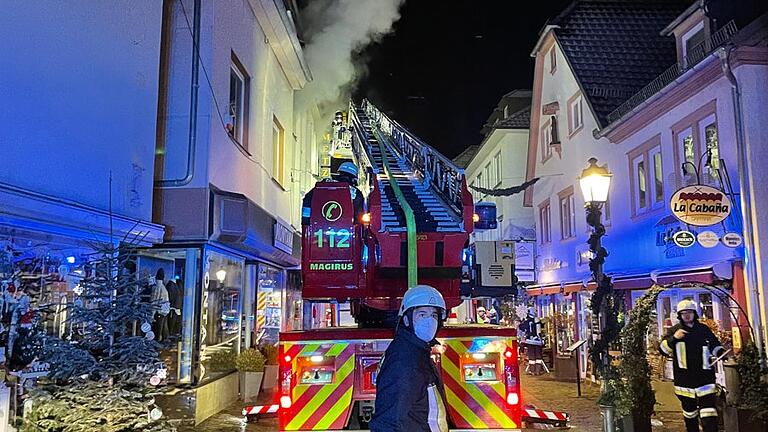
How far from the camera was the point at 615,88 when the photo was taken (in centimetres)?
1712

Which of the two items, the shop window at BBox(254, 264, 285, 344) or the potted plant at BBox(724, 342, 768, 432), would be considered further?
the shop window at BBox(254, 264, 285, 344)

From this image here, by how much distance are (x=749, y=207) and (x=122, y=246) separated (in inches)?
363

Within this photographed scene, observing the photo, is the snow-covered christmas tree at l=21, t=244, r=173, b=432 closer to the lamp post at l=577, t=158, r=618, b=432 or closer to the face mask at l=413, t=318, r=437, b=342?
the face mask at l=413, t=318, r=437, b=342

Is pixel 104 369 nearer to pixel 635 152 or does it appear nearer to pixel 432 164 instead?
pixel 432 164

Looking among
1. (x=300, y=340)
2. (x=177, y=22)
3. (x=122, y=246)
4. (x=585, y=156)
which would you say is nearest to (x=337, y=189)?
(x=300, y=340)

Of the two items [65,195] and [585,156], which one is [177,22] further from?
[585,156]

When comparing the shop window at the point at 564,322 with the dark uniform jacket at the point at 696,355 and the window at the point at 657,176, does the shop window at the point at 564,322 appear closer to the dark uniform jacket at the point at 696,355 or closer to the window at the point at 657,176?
the window at the point at 657,176

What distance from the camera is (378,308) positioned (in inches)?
A: 301

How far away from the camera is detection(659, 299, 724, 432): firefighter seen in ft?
26.6

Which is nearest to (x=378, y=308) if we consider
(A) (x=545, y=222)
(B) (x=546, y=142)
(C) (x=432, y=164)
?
(C) (x=432, y=164)

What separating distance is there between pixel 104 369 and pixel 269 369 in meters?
8.30

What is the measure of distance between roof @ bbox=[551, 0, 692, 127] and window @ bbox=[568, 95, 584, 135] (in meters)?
0.95

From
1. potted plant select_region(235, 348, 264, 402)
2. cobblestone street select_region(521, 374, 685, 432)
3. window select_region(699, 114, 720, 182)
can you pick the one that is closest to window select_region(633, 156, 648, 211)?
window select_region(699, 114, 720, 182)

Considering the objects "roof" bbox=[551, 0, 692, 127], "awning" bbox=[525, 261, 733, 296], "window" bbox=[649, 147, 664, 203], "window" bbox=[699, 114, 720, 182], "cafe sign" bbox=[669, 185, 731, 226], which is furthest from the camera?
"roof" bbox=[551, 0, 692, 127]
